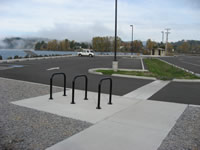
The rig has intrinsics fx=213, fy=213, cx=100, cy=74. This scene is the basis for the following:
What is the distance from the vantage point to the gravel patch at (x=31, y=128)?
4223mm

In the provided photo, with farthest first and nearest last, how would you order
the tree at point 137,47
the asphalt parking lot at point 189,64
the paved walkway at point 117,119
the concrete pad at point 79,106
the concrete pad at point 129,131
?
the tree at point 137,47
the asphalt parking lot at point 189,64
the concrete pad at point 79,106
the paved walkway at point 117,119
the concrete pad at point 129,131

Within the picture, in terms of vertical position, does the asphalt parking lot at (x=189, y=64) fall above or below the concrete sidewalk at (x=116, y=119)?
above

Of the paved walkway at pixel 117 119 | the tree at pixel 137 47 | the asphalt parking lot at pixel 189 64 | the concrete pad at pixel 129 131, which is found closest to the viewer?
the concrete pad at pixel 129 131

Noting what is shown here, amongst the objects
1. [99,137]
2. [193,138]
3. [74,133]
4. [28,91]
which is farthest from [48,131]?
[28,91]

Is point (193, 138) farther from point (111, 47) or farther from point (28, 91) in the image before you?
point (111, 47)

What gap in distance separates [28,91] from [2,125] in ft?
14.1

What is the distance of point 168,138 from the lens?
183 inches

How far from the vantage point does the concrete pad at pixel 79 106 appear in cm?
616

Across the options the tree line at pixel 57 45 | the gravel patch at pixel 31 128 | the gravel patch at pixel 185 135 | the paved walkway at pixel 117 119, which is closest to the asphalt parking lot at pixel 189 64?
the paved walkway at pixel 117 119

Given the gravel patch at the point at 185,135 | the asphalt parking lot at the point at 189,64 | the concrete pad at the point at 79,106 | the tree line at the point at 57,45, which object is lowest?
the gravel patch at the point at 185,135

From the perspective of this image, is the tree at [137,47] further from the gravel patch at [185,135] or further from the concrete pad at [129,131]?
the gravel patch at [185,135]

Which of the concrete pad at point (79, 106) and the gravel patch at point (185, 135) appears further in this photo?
the concrete pad at point (79, 106)

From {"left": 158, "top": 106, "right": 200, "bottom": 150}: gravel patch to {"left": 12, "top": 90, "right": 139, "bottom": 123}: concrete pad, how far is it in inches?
74.6

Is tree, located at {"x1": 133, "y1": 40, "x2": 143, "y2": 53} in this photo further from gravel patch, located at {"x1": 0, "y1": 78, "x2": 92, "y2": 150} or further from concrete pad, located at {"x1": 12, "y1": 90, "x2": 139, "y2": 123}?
gravel patch, located at {"x1": 0, "y1": 78, "x2": 92, "y2": 150}
